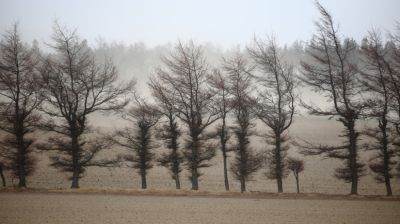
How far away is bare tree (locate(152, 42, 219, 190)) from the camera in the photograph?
2894 cm

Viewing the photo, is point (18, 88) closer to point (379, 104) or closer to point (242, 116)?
point (242, 116)

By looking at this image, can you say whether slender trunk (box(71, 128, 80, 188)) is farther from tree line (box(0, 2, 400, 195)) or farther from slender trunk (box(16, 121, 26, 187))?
slender trunk (box(16, 121, 26, 187))

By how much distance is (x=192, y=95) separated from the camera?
1153 inches

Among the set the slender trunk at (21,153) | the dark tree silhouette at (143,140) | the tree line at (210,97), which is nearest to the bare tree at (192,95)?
the tree line at (210,97)

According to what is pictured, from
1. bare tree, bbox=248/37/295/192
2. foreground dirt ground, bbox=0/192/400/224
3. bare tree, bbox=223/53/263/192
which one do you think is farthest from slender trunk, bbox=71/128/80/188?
bare tree, bbox=248/37/295/192

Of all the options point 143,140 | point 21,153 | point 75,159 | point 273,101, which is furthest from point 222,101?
point 21,153

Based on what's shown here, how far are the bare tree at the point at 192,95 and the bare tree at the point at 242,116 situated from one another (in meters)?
1.94

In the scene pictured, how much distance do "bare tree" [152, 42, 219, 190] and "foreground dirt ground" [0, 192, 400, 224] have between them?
18.3 ft

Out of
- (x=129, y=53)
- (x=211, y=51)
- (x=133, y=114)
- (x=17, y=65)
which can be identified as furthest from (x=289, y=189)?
(x=211, y=51)

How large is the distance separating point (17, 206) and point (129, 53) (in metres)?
102

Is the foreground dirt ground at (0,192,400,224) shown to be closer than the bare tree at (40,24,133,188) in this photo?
Yes

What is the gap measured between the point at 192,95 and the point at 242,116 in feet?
14.6

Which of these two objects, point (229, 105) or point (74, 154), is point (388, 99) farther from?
point (74, 154)

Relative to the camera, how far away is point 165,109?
29875mm
